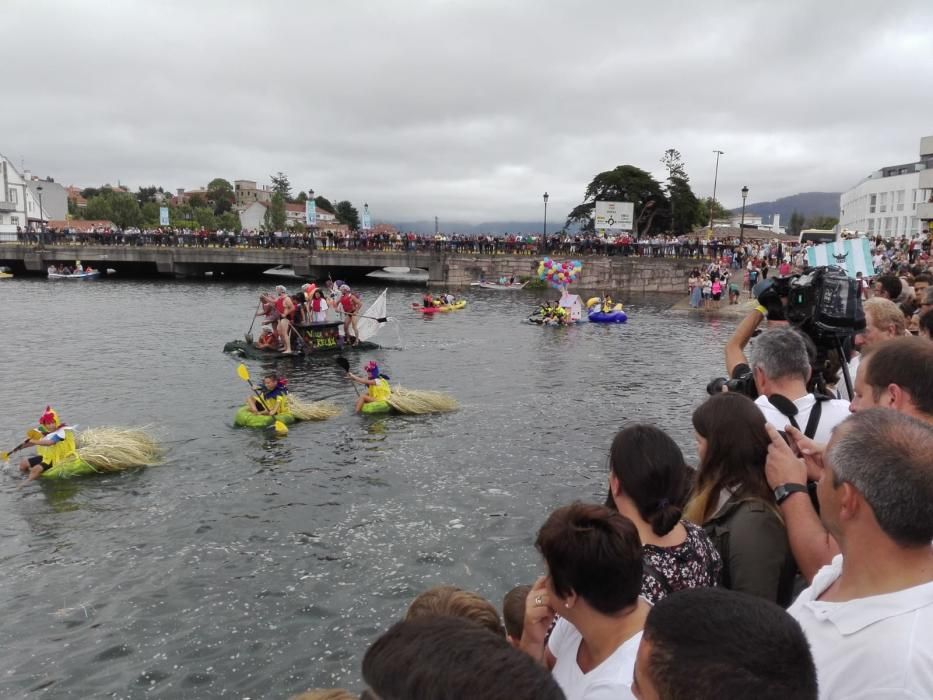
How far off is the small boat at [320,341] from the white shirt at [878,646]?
17541 millimetres

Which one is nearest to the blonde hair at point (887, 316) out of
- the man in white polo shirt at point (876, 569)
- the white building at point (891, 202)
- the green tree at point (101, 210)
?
the man in white polo shirt at point (876, 569)

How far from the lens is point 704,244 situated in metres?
44.0

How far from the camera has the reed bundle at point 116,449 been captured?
9.30 metres

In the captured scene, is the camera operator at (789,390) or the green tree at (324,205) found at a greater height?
the green tree at (324,205)

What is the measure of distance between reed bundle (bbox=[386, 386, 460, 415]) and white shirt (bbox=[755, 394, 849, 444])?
904 cm

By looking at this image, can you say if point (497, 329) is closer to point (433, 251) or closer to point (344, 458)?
point (344, 458)

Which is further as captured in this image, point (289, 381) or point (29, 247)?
point (29, 247)

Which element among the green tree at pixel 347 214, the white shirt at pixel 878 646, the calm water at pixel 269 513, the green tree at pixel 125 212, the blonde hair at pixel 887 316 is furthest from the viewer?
the green tree at pixel 347 214

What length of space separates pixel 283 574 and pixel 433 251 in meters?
40.8

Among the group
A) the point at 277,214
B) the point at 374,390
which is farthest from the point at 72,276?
the point at 277,214

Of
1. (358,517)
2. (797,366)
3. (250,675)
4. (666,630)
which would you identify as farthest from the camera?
(358,517)

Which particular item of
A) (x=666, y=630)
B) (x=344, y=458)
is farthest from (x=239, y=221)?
(x=666, y=630)

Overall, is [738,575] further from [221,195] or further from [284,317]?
[221,195]

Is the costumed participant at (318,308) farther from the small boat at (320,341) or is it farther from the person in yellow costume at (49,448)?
the person in yellow costume at (49,448)
